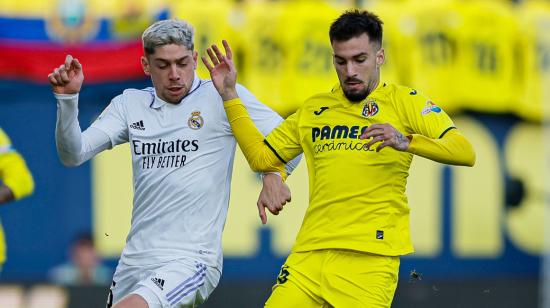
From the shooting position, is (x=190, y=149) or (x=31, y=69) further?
(x=31, y=69)

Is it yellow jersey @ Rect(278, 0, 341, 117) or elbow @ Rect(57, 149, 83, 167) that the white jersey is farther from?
yellow jersey @ Rect(278, 0, 341, 117)

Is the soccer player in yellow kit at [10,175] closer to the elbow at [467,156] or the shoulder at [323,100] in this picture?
the shoulder at [323,100]

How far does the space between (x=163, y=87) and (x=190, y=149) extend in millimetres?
394

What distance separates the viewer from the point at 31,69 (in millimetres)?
13414

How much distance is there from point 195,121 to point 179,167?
30 centimetres

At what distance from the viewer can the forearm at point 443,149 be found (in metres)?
6.46

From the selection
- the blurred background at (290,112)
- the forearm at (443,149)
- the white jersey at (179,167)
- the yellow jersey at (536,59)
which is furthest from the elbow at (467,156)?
the yellow jersey at (536,59)

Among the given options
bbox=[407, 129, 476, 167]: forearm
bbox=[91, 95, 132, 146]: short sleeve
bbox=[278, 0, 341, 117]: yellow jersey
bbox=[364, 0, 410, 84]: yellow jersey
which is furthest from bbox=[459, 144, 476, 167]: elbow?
bbox=[364, 0, 410, 84]: yellow jersey

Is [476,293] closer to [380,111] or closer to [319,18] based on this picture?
[319,18]

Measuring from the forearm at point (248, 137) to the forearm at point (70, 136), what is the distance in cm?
83

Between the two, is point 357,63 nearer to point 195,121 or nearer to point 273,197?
point 273,197

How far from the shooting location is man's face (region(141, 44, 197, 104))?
7.05 metres

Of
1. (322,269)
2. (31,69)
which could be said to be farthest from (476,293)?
(322,269)

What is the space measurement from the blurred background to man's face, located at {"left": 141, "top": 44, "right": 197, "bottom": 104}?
17.4ft
